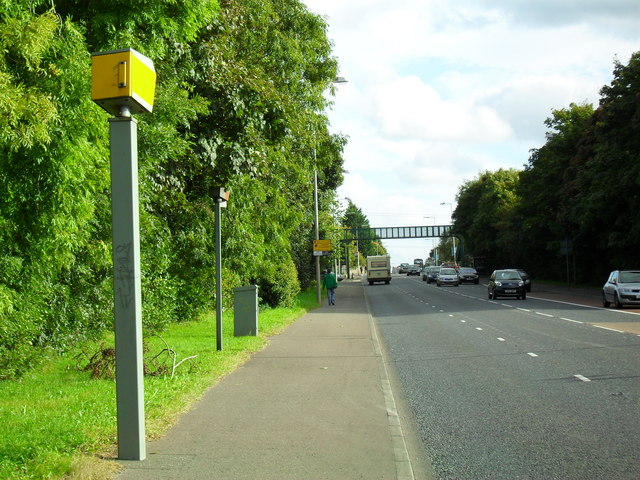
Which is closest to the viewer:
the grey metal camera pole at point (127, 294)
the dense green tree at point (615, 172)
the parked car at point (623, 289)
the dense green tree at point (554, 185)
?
the grey metal camera pole at point (127, 294)

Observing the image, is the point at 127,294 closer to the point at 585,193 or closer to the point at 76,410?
the point at 76,410

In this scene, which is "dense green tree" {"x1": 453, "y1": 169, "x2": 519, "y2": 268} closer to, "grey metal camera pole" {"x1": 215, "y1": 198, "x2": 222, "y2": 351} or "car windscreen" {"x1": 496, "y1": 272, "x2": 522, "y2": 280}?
"car windscreen" {"x1": 496, "y1": 272, "x2": 522, "y2": 280}

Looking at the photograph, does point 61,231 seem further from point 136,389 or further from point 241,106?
point 241,106

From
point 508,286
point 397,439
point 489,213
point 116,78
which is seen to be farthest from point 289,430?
point 489,213

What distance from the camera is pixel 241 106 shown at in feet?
50.2

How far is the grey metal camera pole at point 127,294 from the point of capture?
5504mm

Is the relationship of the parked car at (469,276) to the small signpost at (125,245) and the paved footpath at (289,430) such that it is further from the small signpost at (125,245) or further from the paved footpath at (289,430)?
the small signpost at (125,245)

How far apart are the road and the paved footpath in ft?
1.52

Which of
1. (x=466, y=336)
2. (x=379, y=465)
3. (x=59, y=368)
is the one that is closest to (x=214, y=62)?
(x=59, y=368)

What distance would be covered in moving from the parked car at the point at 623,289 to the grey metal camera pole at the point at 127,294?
80.3 ft

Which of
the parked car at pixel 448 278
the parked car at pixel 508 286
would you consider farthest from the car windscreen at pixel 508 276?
the parked car at pixel 448 278

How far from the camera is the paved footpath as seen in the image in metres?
5.32

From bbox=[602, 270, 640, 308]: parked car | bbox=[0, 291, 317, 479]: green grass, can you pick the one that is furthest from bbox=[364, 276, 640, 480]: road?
bbox=[602, 270, 640, 308]: parked car

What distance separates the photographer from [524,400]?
8531mm
